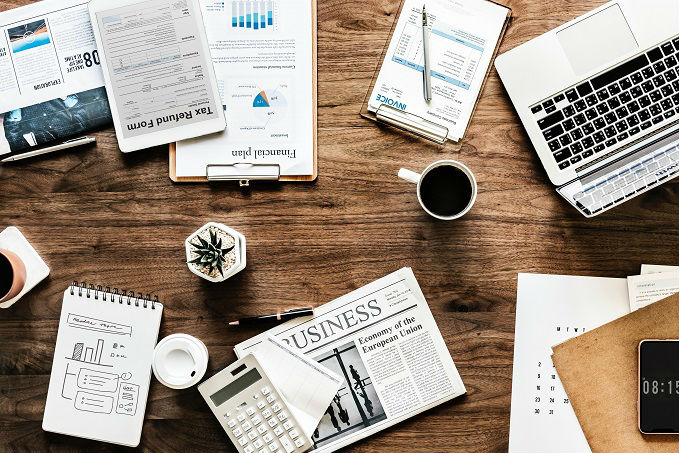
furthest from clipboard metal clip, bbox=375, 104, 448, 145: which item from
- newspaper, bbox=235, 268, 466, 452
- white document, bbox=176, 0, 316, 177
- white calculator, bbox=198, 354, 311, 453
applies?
white calculator, bbox=198, 354, 311, 453

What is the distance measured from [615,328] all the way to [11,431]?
1.06 metres

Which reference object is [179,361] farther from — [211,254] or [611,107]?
[611,107]

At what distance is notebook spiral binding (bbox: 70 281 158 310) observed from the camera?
41.0 inches

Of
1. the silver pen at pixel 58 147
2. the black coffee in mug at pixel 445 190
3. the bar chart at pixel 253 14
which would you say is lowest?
the black coffee in mug at pixel 445 190

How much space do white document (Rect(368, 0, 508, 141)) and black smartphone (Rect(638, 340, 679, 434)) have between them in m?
0.48

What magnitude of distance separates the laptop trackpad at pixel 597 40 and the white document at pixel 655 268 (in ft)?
1.11

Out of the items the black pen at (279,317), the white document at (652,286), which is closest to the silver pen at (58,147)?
the black pen at (279,317)

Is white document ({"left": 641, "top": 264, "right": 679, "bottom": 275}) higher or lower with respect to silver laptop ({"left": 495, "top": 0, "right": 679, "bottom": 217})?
lower

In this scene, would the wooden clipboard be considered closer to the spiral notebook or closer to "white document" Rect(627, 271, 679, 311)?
"white document" Rect(627, 271, 679, 311)

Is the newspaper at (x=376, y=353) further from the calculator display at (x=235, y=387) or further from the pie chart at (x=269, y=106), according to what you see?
the pie chart at (x=269, y=106)

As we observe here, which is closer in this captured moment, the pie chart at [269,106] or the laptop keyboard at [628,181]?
the laptop keyboard at [628,181]

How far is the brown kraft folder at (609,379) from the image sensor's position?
39.7 inches

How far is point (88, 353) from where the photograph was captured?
1.04 meters

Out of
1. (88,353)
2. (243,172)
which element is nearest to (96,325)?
(88,353)
